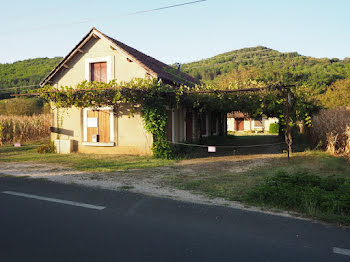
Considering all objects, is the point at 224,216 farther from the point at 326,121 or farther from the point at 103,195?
the point at 326,121

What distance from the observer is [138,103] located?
13242 mm

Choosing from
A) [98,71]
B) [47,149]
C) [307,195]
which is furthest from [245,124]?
[307,195]

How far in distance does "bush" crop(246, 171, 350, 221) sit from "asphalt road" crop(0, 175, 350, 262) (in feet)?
2.23

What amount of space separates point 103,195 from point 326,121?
12.8 metres

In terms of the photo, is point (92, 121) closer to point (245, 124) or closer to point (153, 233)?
point (153, 233)

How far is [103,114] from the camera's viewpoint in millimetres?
14250

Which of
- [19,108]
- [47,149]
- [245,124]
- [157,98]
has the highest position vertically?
[19,108]

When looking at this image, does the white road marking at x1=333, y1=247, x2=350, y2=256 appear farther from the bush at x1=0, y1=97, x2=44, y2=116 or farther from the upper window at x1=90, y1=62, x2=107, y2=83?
the bush at x1=0, y1=97, x2=44, y2=116

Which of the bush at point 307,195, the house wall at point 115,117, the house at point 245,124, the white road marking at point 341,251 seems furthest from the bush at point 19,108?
the white road marking at point 341,251

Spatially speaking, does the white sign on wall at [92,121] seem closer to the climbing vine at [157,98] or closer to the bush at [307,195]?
the climbing vine at [157,98]

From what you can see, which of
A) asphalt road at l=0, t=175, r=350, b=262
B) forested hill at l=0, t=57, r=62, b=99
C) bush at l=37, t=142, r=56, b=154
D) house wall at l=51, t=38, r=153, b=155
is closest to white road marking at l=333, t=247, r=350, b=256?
asphalt road at l=0, t=175, r=350, b=262

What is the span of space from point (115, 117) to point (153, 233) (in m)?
10.5

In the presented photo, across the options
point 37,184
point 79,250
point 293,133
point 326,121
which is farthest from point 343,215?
point 293,133

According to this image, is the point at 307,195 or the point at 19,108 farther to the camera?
the point at 19,108
